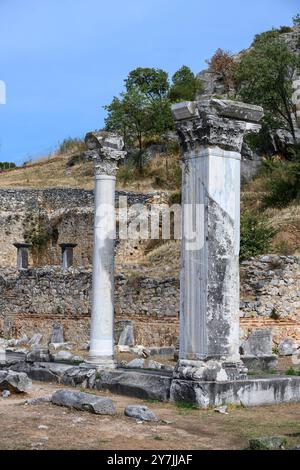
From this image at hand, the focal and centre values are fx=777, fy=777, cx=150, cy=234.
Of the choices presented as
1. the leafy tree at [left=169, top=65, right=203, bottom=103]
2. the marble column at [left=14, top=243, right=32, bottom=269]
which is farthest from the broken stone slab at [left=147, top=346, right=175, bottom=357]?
the leafy tree at [left=169, top=65, right=203, bottom=103]

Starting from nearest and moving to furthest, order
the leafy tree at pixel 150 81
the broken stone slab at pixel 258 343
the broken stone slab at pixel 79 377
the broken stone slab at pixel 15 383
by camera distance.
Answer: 1. the broken stone slab at pixel 15 383
2. the broken stone slab at pixel 79 377
3. the broken stone slab at pixel 258 343
4. the leafy tree at pixel 150 81

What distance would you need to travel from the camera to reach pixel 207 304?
10.5m

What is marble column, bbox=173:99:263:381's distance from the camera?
10.5m

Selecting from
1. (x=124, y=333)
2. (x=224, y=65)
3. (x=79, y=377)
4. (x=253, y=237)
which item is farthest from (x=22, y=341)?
(x=224, y=65)

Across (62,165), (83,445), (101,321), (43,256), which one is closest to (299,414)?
(83,445)

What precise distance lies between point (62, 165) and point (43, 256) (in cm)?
1511

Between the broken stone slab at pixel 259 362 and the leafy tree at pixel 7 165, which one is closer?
the broken stone slab at pixel 259 362

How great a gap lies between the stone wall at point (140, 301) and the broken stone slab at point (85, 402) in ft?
32.2

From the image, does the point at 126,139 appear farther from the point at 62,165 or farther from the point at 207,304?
the point at 207,304

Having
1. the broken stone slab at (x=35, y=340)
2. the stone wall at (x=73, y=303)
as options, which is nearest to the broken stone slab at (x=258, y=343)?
the stone wall at (x=73, y=303)

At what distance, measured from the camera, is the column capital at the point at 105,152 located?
13.7 m

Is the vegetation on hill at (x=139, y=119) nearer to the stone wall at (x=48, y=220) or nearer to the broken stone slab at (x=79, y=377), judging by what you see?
the stone wall at (x=48, y=220)

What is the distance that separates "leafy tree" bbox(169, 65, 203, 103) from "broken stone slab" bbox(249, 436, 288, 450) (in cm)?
4091
